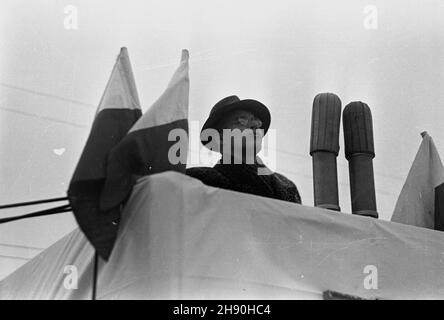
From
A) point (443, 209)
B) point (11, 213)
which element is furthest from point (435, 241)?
point (11, 213)

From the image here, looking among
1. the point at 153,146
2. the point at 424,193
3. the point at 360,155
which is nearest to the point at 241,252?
the point at 153,146

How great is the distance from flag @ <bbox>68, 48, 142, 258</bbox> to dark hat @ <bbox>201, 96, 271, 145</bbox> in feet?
3.10

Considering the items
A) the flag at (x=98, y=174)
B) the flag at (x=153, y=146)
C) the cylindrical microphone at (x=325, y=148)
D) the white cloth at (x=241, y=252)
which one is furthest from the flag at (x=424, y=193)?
the flag at (x=98, y=174)

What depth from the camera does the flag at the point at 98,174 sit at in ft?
9.23

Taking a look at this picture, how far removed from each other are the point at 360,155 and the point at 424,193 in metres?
0.47

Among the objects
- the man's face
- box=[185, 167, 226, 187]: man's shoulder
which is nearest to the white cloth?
box=[185, 167, 226, 187]: man's shoulder

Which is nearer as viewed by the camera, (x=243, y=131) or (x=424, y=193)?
(x=243, y=131)

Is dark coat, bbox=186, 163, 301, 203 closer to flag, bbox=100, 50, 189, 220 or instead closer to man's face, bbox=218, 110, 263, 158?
man's face, bbox=218, 110, 263, 158

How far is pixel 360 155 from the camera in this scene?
421cm

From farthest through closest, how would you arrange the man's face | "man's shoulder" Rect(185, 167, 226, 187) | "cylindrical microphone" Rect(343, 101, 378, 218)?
"cylindrical microphone" Rect(343, 101, 378, 218)
the man's face
"man's shoulder" Rect(185, 167, 226, 187)

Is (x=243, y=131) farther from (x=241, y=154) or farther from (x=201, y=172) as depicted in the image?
(x=201, y=172)

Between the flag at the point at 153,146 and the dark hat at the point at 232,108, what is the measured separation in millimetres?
727

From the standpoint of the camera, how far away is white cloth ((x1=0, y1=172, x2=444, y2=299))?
2750mm
